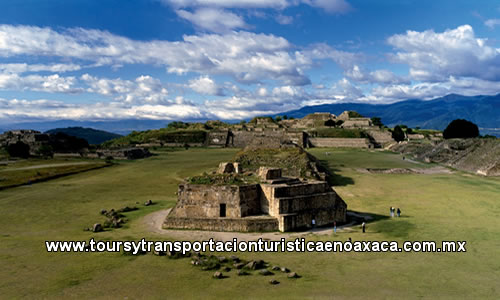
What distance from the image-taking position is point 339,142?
93.9 m

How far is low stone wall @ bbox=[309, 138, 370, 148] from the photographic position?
92.5m

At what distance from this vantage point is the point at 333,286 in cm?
1243

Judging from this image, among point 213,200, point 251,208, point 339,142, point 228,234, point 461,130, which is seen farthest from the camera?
point 339,142

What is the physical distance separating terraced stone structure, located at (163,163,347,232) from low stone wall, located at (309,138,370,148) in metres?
73.8

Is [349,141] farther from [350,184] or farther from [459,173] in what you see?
[350,184]

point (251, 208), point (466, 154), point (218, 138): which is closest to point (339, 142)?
point (218, 138)

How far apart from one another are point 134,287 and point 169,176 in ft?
105

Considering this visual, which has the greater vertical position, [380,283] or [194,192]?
[194,192]

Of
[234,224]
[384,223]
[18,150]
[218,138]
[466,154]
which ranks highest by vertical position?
[218,138]

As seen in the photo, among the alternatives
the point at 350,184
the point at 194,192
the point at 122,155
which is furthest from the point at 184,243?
the point at 122,155

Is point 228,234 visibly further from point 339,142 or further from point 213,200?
point 339,142

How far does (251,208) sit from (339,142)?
250 ft

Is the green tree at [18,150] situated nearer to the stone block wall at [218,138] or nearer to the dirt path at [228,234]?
the stone block wall at [218,138]

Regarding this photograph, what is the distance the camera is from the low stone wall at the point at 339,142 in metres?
92.5
